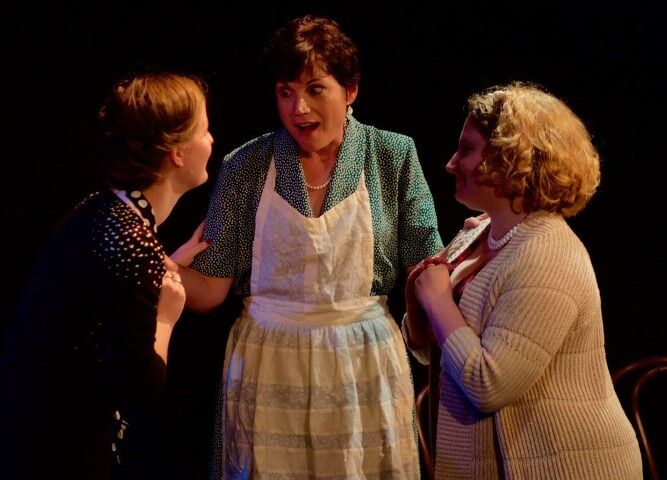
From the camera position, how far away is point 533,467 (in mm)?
1844

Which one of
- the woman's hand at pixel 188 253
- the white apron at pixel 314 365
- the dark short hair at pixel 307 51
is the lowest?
the white apron at pixel 314 365

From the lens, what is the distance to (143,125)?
182 cm

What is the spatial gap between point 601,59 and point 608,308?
0.87m

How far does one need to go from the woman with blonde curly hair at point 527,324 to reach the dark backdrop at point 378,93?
96 cm

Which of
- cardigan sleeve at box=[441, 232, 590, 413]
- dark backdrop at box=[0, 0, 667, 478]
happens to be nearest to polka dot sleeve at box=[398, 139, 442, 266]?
dark backdrop at box=[0, 0, 667, 478]

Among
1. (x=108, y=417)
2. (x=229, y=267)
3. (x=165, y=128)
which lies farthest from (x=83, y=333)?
(x=229, y=267)

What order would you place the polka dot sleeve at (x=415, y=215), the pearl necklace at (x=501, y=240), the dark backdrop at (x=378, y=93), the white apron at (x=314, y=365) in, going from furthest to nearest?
1. the dark backdrop at (x=378, y=93)
2. the polka dot sleeve at (x=415, y=215)
3. the white apron at (x=314, y=365)
4. the pearl necklace at (x=501, y=240)

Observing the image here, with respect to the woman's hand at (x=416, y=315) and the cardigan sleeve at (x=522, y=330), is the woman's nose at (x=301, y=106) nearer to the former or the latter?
the woman's hand at (x=416, y=315)

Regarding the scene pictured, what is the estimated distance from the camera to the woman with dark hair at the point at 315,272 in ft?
7.70

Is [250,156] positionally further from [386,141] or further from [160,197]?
[160,197]

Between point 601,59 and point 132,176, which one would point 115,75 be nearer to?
point 132,176

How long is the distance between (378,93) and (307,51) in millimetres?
654

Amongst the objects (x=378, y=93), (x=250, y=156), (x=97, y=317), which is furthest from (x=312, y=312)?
(x=378, y=93)

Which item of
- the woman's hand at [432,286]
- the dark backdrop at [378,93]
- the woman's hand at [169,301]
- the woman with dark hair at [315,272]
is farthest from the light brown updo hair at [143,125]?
the dark backdrop at [378,93]
